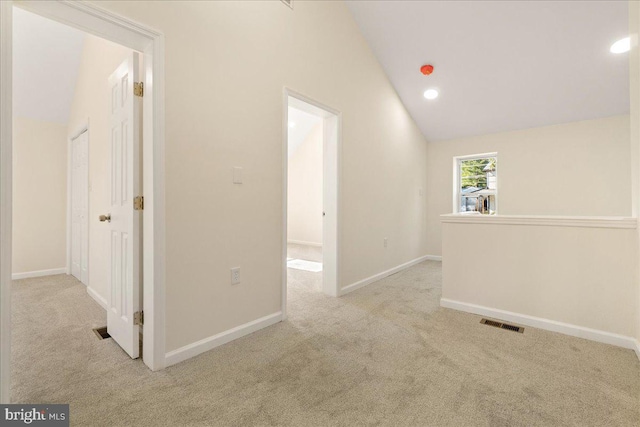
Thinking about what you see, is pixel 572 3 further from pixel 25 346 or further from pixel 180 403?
pixel 25 346

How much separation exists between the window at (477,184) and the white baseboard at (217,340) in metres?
4.15

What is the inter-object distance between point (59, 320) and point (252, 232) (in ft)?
6.48

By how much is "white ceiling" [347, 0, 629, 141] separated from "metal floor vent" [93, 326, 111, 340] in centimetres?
413

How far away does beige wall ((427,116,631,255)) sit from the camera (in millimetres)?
3963

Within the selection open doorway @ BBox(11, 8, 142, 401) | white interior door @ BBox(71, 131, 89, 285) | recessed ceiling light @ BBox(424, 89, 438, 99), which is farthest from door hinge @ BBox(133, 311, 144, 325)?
recessed ceiling light @ BBox(424, 89, 438, 99)

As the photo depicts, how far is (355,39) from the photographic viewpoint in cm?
359

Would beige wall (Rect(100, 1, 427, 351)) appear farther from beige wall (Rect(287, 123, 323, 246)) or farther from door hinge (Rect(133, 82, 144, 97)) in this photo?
beige wall (Rect(287, 123, 323, 246))

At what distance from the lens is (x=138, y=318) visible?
1.96 m

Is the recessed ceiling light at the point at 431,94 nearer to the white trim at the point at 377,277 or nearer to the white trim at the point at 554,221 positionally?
the white trim at the point at 554,221

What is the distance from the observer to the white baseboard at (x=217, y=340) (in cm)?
192

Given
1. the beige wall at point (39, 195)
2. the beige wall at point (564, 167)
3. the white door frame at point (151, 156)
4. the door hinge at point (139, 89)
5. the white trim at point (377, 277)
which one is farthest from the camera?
the beige wall at point (39, 195)

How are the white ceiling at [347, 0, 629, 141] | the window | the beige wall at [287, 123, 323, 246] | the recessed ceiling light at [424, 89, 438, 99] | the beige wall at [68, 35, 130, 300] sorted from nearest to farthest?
the beige wall at [68, 35, 130, 300]
the white ceiling at [347, 0, 629, 141]
the recessed ceiling light at [424, 89, 438, 99]
the window
the beige wall at [287, 123, 323, 246]

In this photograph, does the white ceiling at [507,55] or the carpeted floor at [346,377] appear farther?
the white ceiling at [507,55]

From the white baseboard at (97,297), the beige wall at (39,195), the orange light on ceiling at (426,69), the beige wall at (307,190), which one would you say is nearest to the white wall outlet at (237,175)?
the white baseboard at (97,297)
